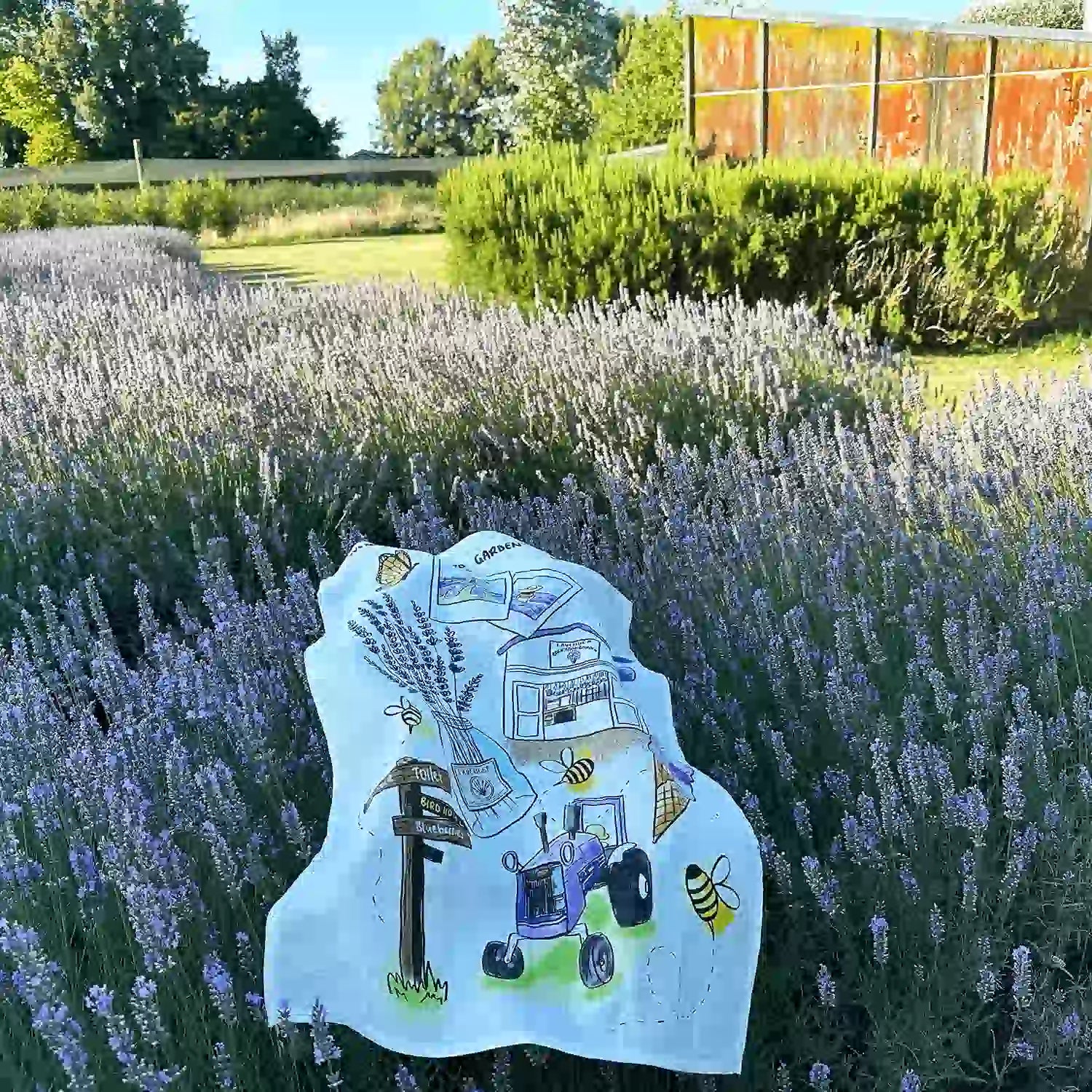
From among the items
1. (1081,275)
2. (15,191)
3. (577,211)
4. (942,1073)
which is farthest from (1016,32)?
(15,191)

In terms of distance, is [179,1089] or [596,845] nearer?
[179,1089]

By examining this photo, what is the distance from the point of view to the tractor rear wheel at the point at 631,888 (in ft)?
4.61

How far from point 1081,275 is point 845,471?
316 inches

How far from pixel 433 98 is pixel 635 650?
82.4 metres

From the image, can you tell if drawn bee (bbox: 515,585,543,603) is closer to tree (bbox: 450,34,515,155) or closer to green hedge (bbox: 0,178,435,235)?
green hedge (bbox: 0,178,435,235)

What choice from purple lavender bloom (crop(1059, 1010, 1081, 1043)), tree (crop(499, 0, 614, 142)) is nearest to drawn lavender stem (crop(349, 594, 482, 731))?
purple lavender bloom (crop(1059, 1010, 1081, 1043))

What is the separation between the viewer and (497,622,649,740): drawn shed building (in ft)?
5.49

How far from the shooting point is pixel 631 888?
1.43 metres

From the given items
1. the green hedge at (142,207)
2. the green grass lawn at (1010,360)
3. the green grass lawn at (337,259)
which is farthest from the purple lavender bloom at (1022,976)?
the green hedge at (142,207)

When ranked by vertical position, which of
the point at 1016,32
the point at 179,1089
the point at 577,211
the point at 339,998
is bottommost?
the point at 179,1089

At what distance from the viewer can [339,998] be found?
1352mm

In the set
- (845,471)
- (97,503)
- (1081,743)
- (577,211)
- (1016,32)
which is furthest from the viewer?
(1016,32)

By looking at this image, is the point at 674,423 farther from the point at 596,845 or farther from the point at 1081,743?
the point at 596,845

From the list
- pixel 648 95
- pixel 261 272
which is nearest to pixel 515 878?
pixel 261 272
